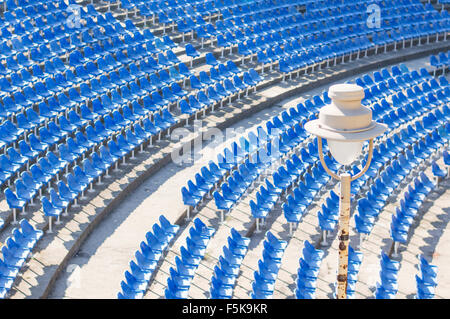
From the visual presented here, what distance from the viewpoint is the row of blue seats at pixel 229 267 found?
9047 mm

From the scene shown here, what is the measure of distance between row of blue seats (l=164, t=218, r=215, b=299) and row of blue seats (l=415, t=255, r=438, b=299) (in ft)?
9.11

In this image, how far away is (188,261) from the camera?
9.67 metres

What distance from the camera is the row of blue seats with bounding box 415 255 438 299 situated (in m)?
9.07

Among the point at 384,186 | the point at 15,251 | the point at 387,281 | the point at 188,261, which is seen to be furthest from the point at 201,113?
the point at 387,281

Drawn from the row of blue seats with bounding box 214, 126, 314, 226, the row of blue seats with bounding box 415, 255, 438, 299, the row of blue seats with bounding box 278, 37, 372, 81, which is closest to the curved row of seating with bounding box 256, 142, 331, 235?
the row of blue seats with bounding box 214, 126, 314, 226

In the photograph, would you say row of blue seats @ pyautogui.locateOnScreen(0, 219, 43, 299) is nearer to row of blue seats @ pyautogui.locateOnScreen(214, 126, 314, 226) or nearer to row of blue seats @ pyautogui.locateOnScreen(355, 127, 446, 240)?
row of blue seats @ pyautogui.locateOnScreen(214, 126, 314, 226)

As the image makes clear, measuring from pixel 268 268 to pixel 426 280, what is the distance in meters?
2.00

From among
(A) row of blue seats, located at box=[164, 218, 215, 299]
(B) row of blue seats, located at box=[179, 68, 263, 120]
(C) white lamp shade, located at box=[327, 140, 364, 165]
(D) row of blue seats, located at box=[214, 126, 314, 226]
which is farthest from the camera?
(B) row of blue seats, located at box=[179, 68, 263, 120]

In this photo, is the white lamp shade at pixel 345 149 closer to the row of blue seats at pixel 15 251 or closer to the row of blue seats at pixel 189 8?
the row of blue seats at pixel 15 251

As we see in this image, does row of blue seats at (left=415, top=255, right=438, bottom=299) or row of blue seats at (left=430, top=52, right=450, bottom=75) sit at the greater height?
row of blue seats at (left=415, top=255, right=438, bottom=299)

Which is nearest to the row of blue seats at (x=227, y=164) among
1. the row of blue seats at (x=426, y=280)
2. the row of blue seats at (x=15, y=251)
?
the row of blue seats at (x=15, y=251)

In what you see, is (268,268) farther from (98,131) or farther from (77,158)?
(98,131)
